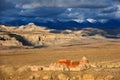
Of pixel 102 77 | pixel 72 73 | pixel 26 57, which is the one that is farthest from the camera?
pixel 26 57

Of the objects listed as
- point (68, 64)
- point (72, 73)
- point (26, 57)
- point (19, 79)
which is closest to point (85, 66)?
point (68, 64)

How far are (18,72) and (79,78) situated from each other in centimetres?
1570

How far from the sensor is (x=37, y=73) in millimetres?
75562

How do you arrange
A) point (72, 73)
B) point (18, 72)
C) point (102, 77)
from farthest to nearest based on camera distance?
point (18, 72) < point (72, 73) < point (102, 77)

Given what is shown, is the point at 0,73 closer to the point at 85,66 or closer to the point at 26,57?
the point at 85,66

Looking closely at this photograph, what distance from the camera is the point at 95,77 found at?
67688 millimetres

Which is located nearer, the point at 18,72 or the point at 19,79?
the point at 19,79

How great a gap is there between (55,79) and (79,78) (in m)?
4.21

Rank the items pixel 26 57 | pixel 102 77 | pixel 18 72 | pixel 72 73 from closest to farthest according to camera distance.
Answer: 1. pixel 102 77
2. pixel 72 73
3. pixel 18 72
4. pixel 26 57

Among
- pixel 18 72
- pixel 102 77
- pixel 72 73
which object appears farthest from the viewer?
pixel 18 72

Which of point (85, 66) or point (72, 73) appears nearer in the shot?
point (72, 73)

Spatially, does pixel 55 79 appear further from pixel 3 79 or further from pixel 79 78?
pixel 3 79

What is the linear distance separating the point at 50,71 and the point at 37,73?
2967mm

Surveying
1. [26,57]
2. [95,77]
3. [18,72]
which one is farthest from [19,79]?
[26,57]
